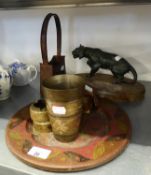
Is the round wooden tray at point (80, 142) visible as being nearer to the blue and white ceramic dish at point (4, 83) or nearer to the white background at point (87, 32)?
the blue and white ceramic dish at point (4, 83)

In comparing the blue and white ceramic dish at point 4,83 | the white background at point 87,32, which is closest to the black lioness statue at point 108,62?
the white background at point 87,32

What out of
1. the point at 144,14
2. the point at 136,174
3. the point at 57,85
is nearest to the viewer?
the point at 136,174

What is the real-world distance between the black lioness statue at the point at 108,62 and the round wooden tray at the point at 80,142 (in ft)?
0.60

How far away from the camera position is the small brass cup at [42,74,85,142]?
21.3 inches

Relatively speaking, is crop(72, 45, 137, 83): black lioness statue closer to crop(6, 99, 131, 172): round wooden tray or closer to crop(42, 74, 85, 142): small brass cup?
crop(6, 99, 131, 172): round wooden tray

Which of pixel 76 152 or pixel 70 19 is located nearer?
pixel 76 152

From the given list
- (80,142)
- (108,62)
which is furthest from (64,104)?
(108,62)

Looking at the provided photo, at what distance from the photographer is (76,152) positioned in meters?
0.57

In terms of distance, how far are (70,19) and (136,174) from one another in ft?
2.36

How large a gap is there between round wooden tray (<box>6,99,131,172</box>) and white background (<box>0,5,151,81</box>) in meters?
0.35

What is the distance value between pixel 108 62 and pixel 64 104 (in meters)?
0.42

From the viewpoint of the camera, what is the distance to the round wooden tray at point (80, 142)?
538 mm

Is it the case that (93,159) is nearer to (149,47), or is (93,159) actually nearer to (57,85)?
(57,85)

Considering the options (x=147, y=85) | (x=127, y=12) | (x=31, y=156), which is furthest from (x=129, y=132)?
(x=127, y=12)
